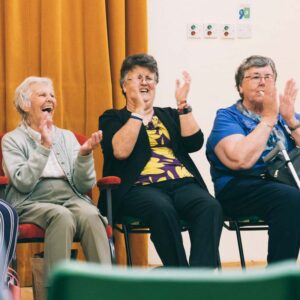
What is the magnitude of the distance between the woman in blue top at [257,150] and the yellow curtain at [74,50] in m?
0.81

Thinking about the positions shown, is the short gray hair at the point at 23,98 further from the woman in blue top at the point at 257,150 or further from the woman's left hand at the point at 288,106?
the woman's left hand at the point at 288,106

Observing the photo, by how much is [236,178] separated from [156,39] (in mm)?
1332

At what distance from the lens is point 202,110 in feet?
14.2

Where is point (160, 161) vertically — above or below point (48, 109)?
below

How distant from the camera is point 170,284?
33.4 inches

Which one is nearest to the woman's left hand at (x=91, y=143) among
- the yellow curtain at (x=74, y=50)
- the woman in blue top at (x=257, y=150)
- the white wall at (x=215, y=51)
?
the woman in blue top at (x=257, y=150)

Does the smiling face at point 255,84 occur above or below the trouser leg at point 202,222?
above

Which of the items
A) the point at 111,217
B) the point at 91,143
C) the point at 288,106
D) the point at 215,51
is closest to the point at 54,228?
the point at 111,217

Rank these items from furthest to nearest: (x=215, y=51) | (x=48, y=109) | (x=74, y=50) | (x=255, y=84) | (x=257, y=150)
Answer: (x=215, y=51)
(x=74, y=50)
(x=255, y=84)
(x=48, y=109)
(x=257, y=150)

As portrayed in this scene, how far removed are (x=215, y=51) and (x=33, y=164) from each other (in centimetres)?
181

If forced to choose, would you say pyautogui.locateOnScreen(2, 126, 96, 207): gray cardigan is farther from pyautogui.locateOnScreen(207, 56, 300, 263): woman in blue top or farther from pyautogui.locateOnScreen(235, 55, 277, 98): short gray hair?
pyautogui.locateOnScreen(235, 55, 277, 98): short gray hair

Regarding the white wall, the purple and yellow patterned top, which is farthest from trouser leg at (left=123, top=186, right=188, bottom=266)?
the white wall

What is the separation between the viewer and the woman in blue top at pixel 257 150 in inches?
120

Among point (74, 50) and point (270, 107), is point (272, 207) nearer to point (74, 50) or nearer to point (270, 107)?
point (270, 107)
